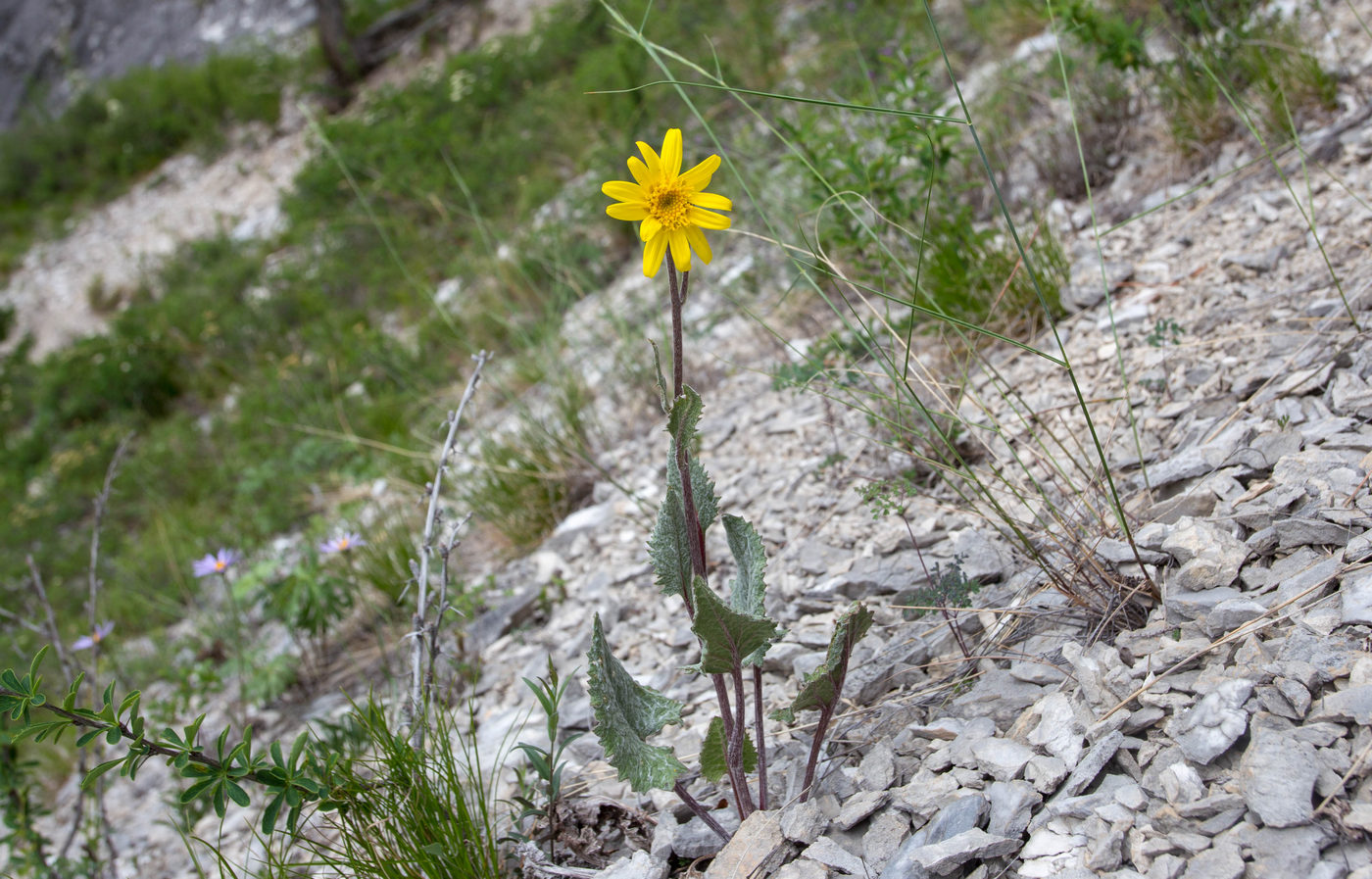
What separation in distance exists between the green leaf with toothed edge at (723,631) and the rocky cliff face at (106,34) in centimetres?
1285

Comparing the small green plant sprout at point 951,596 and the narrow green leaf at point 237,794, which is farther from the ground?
the narrow green leaf at point 237,794

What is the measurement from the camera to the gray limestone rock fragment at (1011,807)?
1.11 m

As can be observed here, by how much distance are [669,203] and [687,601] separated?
1.88ft

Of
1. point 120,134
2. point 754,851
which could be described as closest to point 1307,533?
point 754,851

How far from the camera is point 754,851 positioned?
1.21m

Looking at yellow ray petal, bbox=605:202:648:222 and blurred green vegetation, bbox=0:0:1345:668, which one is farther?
blurred green vegetation, bbox=0:0:1345:668

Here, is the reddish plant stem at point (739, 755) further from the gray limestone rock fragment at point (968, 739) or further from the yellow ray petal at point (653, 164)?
the yellow ray petal at point (653, 164)

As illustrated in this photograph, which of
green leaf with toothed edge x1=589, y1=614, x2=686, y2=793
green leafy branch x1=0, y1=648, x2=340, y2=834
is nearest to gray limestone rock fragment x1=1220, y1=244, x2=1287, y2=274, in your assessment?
green leaf with toothed edge x1=589, y1=614, x2=686, y2=793

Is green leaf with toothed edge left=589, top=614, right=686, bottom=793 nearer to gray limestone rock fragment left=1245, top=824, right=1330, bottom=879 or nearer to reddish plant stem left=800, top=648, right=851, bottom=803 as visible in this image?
reddish plant stem left=800, top=648, right=851, bottom=803

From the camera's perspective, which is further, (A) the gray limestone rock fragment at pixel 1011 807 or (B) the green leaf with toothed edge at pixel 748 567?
(B) the green leaf with toothed edge at pixel 748 567

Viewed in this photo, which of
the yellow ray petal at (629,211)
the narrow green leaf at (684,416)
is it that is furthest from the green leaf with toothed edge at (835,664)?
the yellow ray petal at (629,211)

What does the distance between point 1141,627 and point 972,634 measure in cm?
28

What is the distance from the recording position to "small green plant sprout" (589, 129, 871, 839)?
1150mm

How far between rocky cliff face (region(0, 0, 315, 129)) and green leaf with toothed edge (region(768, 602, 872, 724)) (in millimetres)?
12877
